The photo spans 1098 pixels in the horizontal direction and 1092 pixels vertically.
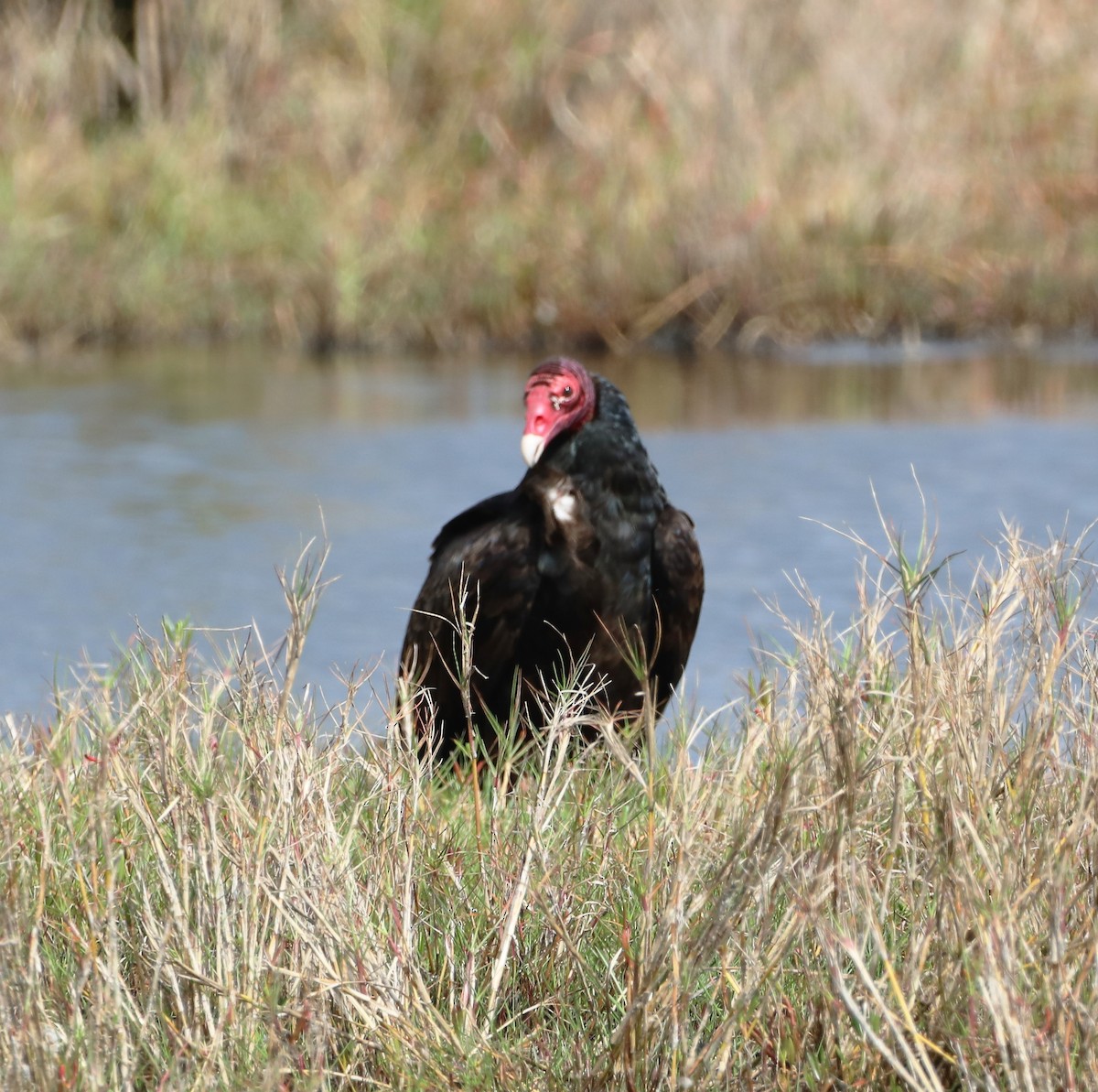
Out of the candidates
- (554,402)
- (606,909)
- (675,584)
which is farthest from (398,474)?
(606,909)

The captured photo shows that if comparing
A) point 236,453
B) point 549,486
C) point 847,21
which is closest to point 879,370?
point 847,21

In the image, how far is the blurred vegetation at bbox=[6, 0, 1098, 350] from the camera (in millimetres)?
10562

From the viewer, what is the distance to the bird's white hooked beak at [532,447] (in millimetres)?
4039

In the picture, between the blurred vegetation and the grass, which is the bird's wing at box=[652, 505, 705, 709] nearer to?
the grass

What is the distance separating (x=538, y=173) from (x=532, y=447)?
8.09 metres

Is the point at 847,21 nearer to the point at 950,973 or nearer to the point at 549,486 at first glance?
the point at 549,486

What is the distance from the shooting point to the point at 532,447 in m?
4.05

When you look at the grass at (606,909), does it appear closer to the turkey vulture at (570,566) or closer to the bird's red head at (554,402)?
the turkey vulture at (570,566)

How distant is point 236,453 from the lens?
786 centimetres

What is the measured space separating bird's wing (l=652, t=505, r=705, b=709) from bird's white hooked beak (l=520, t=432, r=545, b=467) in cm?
30

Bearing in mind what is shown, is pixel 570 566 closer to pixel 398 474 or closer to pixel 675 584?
pixel 675 584

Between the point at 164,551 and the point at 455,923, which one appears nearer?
the point at 455,923

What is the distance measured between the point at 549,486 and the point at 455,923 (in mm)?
1600

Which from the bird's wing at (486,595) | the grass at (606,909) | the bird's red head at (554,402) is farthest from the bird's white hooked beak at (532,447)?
the grass at (606,909)
